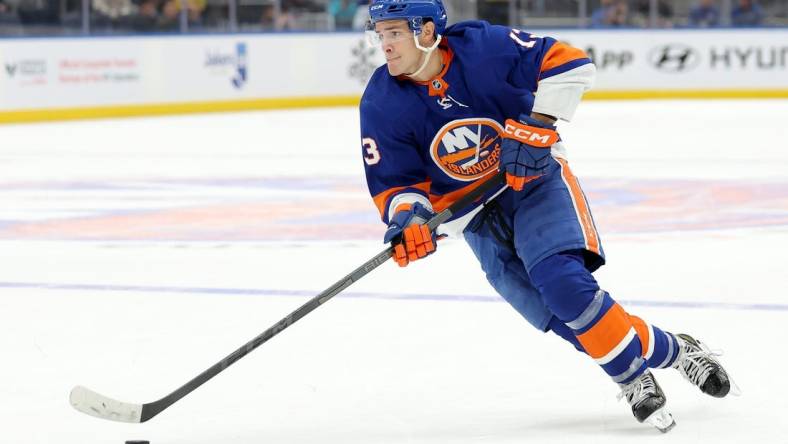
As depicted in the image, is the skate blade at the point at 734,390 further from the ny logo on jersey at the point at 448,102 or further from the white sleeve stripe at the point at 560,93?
the ny logo on jersey at the point at 448,102

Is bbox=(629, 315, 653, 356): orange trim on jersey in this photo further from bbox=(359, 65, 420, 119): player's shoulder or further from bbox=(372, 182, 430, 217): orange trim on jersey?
bbox=(359, 65, 420, 119): player's shoulder

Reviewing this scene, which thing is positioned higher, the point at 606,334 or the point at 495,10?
the point at 606,334

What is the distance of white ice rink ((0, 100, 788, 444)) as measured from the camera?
3.00m

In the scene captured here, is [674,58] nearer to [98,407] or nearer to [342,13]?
[342,13]

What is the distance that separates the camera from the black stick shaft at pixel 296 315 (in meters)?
2.90

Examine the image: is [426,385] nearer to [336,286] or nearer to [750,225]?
[336,286]

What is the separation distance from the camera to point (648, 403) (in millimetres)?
2814

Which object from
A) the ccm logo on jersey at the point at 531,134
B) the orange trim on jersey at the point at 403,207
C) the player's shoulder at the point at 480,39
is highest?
the player's shoulder at the point at 480,39

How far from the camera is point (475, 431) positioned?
2895mm

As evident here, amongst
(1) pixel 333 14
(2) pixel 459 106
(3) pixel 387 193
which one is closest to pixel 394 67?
(2) pixel 459 106

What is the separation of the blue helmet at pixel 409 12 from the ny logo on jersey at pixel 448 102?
0.48 ft

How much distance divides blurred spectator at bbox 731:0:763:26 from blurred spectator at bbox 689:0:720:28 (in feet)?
0.58

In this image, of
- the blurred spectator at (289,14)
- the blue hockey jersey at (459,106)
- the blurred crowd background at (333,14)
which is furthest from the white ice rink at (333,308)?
the blurred spectator at (289,14)

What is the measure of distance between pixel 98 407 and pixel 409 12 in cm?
107
